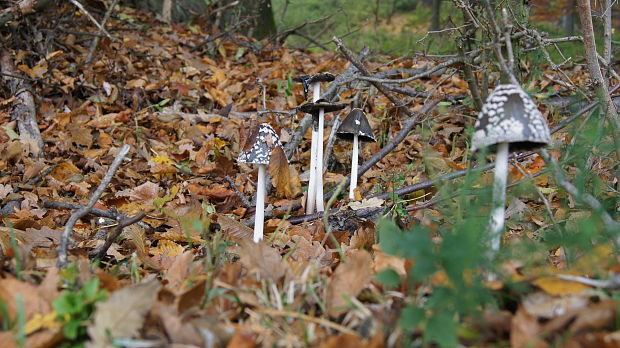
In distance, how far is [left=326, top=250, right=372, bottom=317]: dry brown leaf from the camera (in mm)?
1590

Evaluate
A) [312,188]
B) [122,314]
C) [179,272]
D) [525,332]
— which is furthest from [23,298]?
[312,188]

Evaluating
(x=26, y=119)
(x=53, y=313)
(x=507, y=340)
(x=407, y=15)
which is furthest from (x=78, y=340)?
(x=407, y=15)

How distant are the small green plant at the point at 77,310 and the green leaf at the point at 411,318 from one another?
904 millimetres

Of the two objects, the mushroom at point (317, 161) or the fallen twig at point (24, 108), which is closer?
the mushroom at point (317, 161)

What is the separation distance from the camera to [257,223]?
2424 mm

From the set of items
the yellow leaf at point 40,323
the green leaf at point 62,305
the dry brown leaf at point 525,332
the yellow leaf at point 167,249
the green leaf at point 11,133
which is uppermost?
the green leaf at point 11,133

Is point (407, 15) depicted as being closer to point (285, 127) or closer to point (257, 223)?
point (285, 127)

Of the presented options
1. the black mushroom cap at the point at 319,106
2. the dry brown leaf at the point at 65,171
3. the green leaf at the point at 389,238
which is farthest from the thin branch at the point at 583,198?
the dry brown leaf at the point at 65,171

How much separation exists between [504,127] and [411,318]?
72 cm

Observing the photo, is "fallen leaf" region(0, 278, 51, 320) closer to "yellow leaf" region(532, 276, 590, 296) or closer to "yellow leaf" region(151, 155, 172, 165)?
"yellow leaf" region(532, 276, 590, 296)

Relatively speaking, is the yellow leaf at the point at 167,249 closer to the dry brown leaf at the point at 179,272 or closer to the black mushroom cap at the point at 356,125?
the dry brown leaf at the point at 179,272

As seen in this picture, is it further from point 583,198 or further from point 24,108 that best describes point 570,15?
point 583,198

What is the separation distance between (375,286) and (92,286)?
0.93 m

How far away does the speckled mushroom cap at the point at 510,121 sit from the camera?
156cm
